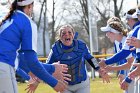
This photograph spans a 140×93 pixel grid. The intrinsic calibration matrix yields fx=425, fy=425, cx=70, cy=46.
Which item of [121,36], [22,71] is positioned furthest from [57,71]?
[121,36]

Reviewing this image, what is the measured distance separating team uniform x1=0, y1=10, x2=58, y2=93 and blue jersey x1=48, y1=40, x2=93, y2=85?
8.81ft

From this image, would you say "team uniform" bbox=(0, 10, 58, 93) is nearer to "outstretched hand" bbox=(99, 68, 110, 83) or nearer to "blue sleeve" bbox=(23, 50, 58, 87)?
"blue sleeve" bbox=(23, 50, 58, 87)

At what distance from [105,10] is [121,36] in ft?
129

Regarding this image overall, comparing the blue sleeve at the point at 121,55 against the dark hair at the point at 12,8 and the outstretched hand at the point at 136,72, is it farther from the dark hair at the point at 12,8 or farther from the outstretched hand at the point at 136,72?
the dark hair at the point at 12,8

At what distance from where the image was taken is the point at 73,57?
780 cm

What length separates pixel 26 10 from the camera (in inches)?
211

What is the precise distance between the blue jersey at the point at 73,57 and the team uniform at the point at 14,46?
269 centimetres

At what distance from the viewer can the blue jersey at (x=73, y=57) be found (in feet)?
25.6

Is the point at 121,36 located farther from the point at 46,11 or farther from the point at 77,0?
the point at 77,0

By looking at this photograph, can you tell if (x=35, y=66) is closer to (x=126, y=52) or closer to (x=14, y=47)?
(x=14, y=47)

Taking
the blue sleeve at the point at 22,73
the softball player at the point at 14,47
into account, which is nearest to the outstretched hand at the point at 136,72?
the softball player at the point at 14,47

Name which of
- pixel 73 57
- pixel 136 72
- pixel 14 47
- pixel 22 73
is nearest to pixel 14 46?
pixel 14 47

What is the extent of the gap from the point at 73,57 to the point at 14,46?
2826mm

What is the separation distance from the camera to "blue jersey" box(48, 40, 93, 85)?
25.6 ft
